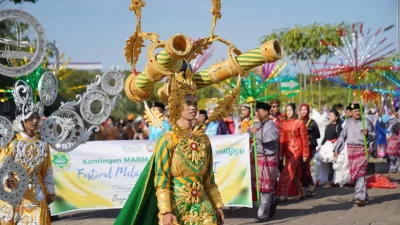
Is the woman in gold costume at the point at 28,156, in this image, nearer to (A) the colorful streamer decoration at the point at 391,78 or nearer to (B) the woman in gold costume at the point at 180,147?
(B) the woman in gold costume at the point at 180,147

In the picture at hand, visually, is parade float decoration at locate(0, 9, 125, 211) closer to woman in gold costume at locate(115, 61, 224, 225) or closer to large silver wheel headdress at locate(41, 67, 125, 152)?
large silver wheel headdress at locate(41, 67, 125, 152)

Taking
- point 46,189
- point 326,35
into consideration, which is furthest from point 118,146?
point 326,35

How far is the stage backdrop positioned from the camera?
10.5m

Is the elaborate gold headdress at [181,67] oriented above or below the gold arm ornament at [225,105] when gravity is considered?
above

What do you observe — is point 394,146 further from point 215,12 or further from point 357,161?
point 215,12

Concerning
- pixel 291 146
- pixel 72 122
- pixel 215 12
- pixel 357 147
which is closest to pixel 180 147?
pixel 215 12

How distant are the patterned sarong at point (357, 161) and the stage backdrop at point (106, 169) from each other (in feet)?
6.63

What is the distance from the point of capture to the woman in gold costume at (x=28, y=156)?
703 centimetres

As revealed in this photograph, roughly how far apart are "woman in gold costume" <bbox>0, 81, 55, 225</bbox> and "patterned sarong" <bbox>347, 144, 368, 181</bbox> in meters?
5.83

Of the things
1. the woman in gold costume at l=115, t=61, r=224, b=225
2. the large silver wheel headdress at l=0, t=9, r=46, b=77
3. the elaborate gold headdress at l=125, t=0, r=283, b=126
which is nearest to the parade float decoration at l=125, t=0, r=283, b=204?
the elaborate gold headdress at l=125, t=0, r=283, b=126

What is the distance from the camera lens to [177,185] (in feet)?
17.7

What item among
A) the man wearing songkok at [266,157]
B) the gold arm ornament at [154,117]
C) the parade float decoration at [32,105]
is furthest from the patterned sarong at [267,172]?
the gold arm ornament at [154,117]

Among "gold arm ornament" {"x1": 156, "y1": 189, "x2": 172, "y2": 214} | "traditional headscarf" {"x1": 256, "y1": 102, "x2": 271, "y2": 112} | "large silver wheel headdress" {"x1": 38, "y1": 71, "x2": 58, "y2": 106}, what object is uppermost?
"large silver wheel headdress" {"x1": 38, "y1": 71, "x2": 58, "y2": 106}

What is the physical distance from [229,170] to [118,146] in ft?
6.01
